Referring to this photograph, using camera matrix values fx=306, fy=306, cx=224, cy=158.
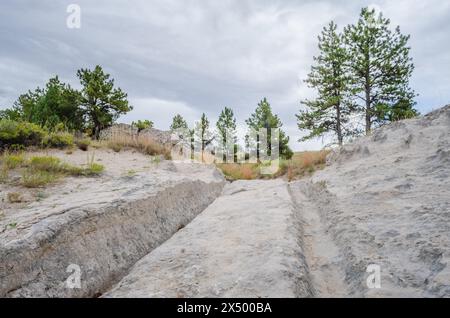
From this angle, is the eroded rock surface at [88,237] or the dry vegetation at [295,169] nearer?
the eroded rock surface at [88,237]

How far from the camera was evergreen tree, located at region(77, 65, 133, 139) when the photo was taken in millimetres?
23250

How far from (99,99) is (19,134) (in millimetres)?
14419

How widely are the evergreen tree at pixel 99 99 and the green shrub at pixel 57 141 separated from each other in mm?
12463

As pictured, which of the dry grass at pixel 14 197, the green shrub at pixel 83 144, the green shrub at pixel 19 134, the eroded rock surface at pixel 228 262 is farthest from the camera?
the green shrub at pixel 83 144

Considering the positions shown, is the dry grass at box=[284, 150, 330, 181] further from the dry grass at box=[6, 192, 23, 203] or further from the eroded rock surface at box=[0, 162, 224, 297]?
the dry grass at box=[6, 192, 23, 203]

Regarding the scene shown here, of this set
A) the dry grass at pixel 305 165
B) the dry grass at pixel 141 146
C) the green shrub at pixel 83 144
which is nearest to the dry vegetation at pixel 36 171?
the green shrub at pixel 83 144

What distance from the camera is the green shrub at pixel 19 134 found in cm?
980

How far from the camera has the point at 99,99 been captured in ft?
77.5

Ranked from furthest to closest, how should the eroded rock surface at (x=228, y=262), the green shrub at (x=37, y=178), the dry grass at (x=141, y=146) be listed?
the dry grass at (x=141, y=146), the green shrub at (x=37, y=178), the eroded rock surface at (x=228, y=262)

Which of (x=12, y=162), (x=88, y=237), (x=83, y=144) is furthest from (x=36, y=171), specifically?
(x=83, y=144)

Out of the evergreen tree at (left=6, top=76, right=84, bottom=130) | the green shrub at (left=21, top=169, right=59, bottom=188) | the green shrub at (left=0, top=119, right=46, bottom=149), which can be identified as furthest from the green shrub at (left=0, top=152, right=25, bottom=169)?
the evergreen tree at (left=6, top=76, right=84, bottom=130)

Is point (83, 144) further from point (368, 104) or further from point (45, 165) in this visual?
point (368, 104)

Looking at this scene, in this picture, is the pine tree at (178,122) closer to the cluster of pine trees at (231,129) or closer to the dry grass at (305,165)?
the cluster of pine trees at (231,129)
